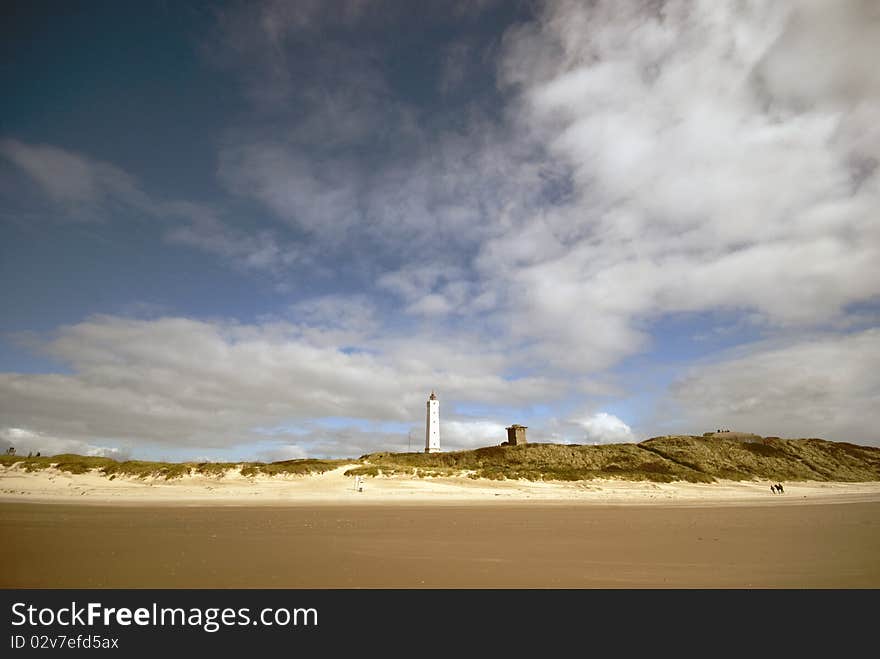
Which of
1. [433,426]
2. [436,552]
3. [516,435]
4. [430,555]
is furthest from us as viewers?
[433,426]

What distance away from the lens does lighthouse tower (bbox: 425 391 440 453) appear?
264 ft

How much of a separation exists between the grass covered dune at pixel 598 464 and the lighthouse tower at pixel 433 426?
26434 millimetres

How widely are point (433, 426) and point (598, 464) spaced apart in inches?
1467

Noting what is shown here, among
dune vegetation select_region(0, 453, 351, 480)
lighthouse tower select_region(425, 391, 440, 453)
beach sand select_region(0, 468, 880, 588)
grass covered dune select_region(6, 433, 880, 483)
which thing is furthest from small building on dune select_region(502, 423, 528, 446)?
beach sand select_region(0, 468, 880, 588)

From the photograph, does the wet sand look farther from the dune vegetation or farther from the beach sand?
the dune vegetation

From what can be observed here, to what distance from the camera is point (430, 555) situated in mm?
8445

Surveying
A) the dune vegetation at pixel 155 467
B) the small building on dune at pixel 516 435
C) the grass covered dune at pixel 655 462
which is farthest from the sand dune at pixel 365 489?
the small building on dune at pixel 516 435

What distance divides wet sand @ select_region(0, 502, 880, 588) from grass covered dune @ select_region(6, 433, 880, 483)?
2528 cm

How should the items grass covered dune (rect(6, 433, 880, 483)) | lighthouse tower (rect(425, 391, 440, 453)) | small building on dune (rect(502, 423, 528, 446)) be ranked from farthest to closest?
1. lighthouse tower (rect(425, 391, 440, 453))
2. small building on dune (rect(502, 423, 528, 446))
3. grass covered dune (rect(6, 433, 880, 483))

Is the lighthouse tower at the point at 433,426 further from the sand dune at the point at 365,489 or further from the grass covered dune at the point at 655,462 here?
the sand dune at the point at 365,489

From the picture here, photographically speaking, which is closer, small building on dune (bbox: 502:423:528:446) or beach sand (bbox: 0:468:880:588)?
beach sand (bbox: 0:468:880:588)

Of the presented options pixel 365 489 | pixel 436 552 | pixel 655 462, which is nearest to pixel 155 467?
pixel 365 489

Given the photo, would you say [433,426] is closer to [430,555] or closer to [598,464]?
[598,464]
